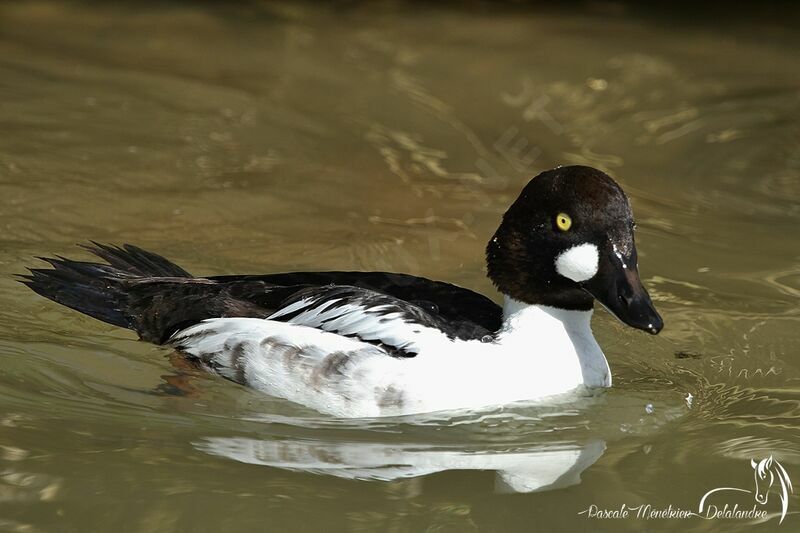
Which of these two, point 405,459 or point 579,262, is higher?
point 579,262

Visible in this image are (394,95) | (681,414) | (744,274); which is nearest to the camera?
(681,414)

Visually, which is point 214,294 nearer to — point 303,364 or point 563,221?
point 303,364

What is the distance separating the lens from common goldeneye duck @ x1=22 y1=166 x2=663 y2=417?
19.2 ft

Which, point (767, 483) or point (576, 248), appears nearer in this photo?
point (767, 483)

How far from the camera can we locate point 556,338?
6.12 metres

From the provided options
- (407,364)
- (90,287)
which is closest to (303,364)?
(407,364)

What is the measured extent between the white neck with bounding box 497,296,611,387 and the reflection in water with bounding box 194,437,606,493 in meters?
0.52

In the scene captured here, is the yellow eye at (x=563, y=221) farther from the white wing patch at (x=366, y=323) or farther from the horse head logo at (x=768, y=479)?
the horse head logo at (x=768, y=479)

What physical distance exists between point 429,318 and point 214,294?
1196 mm

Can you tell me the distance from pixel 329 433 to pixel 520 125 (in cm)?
557

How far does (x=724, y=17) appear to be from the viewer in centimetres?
1356

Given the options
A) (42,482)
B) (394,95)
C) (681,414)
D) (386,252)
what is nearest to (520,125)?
(394,95)

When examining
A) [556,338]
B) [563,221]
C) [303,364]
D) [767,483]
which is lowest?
[767,483]

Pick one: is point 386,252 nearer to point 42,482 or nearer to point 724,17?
point 42,482
